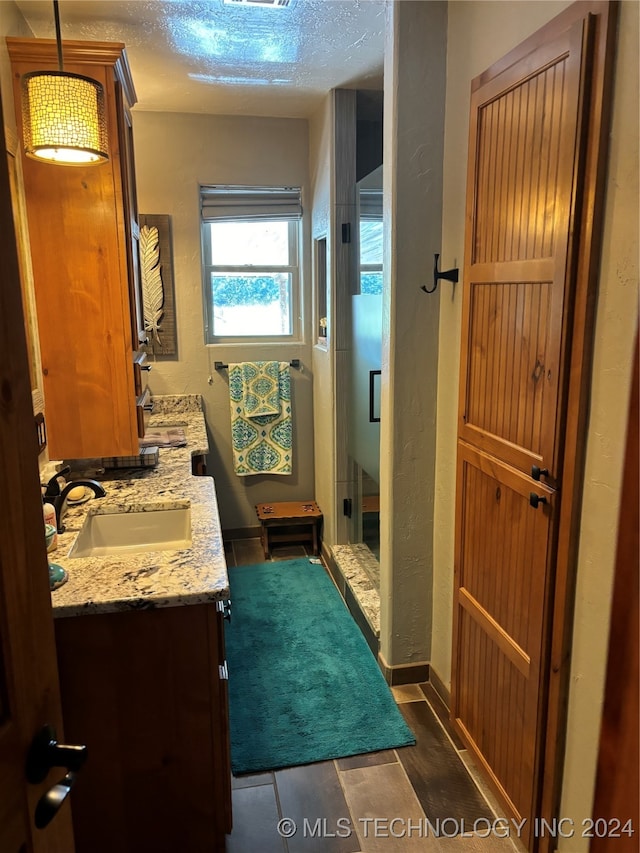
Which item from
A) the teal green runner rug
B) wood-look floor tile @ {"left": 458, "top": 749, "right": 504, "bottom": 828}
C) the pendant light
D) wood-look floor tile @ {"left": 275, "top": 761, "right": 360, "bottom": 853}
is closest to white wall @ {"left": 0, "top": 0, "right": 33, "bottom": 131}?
the pendant light

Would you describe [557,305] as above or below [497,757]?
above

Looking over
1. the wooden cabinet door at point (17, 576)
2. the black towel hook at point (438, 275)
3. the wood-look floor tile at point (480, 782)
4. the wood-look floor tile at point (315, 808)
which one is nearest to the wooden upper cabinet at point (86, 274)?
the black towel hook at point (438, 275)

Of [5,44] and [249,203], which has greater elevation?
[5,44]

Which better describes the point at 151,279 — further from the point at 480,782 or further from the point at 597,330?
the point at 480,782

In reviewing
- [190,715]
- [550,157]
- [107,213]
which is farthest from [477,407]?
[107,213]

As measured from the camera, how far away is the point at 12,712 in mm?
757

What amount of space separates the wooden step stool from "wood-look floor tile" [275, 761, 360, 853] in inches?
70.5

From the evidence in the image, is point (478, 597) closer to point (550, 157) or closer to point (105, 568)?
point (105, 568)

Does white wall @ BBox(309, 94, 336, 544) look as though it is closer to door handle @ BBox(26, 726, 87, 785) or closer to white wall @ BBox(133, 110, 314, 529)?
white wall @ BBox(133, 110, 314, 529)

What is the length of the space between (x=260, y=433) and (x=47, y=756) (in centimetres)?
309

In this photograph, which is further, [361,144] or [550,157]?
[361,144]

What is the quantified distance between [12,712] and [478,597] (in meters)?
1.53

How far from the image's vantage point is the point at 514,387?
5.50 feet

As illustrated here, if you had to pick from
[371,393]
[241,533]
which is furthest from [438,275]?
[241,533]
